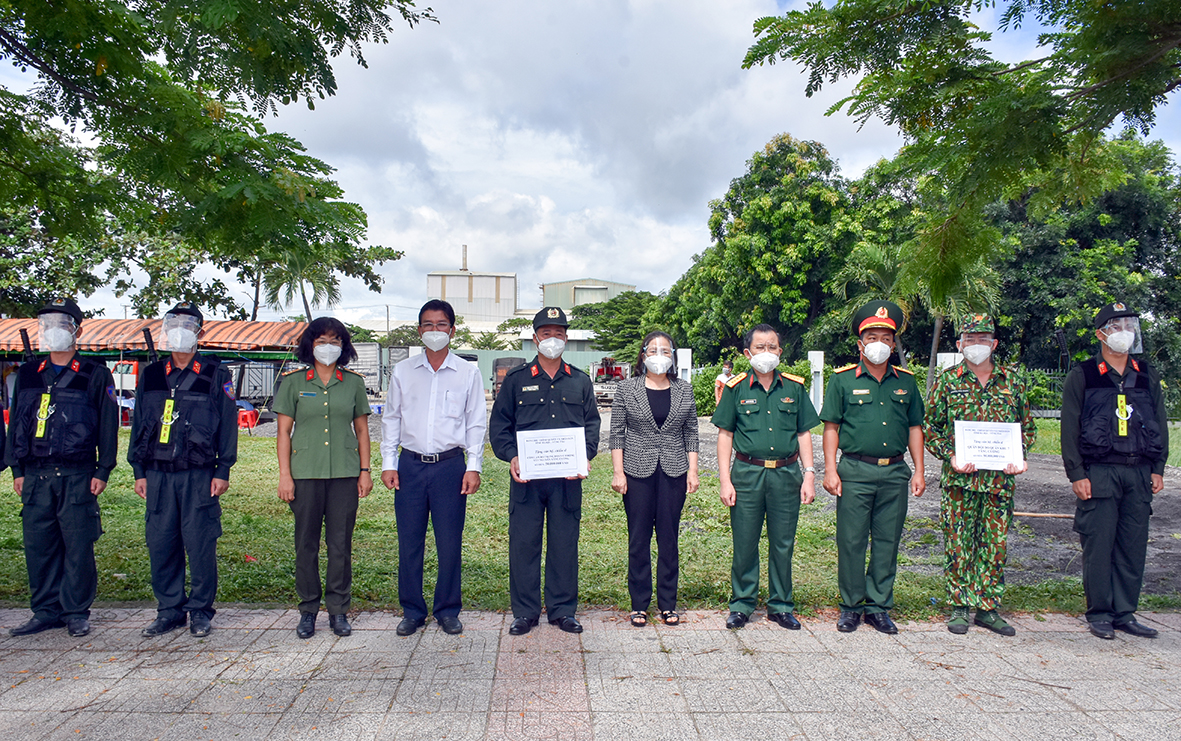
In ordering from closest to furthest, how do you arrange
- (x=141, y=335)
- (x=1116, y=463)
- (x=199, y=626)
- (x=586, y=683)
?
(x=586, y=683) → (x=199, y=626) → (x=1116, y=463) → (x=141, y=335)

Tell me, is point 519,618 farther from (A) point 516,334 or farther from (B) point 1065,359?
(A) point 516,334

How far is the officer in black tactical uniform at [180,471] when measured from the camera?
14.7 feet

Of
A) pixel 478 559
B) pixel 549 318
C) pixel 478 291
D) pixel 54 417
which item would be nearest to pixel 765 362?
pixel 549 318

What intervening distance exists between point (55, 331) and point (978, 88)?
5.98 meters

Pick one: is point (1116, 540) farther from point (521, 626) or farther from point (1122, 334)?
point (521, 626)

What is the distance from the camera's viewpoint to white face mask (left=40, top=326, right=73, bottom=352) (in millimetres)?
4613

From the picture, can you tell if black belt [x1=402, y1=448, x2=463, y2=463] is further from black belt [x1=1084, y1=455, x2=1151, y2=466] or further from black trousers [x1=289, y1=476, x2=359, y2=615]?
black belt [x1=1084, y1=455, x2=1151, y2=466]

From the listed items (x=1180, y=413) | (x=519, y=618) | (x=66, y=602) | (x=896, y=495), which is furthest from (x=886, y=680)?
(x=1180, y=413)

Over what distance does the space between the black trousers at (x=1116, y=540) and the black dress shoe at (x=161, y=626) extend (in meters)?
5.70

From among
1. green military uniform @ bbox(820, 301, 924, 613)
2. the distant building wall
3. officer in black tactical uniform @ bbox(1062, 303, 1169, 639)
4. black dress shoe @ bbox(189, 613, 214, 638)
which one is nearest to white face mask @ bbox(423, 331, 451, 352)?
black dress shoe @ bbox(189, 613, 214, 638)

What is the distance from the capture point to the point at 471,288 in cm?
9631

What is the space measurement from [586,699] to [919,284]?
349 centimetres

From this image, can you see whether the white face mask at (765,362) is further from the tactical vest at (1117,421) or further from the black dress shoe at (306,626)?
the black dress shoe at (306,626)

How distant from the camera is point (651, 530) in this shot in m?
4.77
